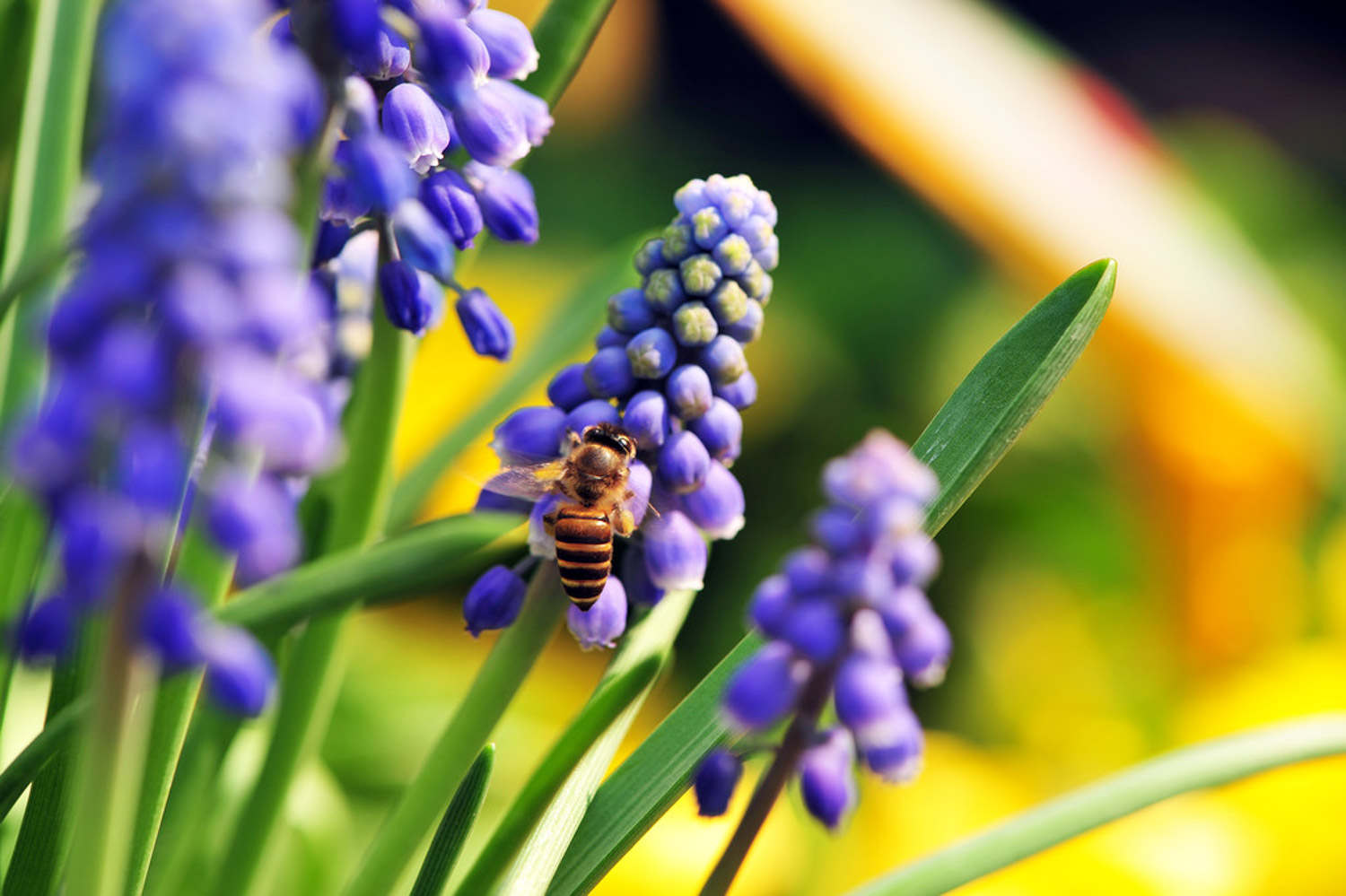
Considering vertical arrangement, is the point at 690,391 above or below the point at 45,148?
above

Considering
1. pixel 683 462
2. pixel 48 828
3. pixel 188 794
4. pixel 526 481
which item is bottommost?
pixel 188 794

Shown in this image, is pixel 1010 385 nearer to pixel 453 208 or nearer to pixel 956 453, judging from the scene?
pixel 956 453

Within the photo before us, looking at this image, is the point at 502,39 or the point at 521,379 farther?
the point at 521,379

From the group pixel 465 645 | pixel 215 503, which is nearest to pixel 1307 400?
pixel 465 645

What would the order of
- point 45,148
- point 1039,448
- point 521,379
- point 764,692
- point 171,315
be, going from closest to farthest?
point 171,315 → point 764,692 → point 45,148 → point 521,379 → point 1039,448

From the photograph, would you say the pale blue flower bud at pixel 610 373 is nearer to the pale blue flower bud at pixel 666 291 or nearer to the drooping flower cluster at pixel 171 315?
the pale blue flower bud at pixel 666 291

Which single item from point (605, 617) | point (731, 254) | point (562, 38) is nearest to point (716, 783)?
point (605, 617)

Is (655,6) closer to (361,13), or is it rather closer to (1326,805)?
(1326,805)
